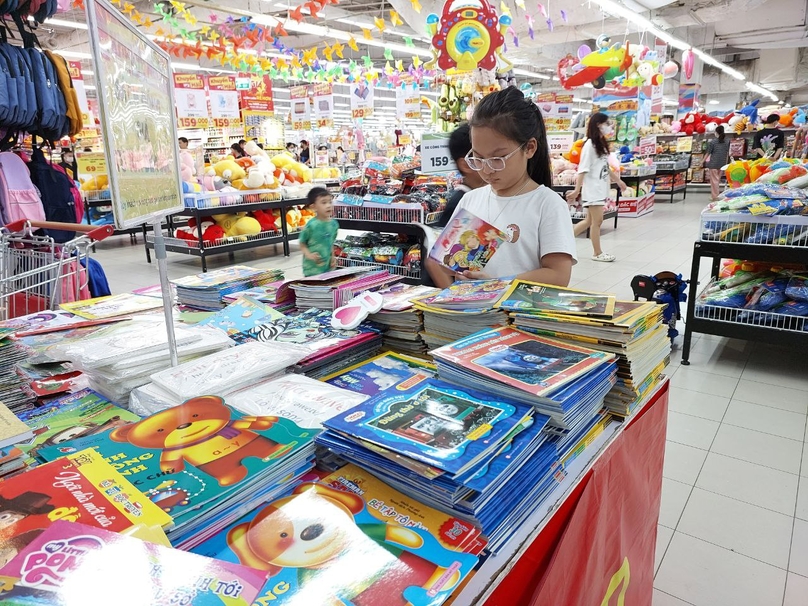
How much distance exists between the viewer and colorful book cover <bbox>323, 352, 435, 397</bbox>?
132cm

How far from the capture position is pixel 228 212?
7309mm

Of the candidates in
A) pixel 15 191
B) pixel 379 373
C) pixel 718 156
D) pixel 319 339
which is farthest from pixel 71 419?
pixel 718 156

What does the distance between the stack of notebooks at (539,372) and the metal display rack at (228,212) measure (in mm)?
6164

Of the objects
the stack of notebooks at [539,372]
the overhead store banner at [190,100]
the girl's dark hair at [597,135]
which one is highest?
the overhead store banner at [190,100]

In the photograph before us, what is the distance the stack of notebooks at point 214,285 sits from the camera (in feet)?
7.04

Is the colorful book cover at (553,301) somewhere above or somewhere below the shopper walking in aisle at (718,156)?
below

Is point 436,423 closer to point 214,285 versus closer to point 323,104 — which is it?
point 214,285

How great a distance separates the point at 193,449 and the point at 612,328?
2.89 ft

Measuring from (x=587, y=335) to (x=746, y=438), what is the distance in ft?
7.07

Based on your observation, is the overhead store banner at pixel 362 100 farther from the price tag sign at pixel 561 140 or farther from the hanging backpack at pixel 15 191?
the hanging backpack at pixel 15 191

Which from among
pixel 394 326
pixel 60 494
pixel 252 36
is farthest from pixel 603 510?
pixel 252 36

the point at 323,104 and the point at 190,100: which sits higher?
the point at 323,104

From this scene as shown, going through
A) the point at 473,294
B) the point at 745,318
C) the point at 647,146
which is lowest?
the point at 745,318

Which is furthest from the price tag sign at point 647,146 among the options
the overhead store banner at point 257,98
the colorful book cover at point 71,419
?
the colorful book cover at point 71,419
